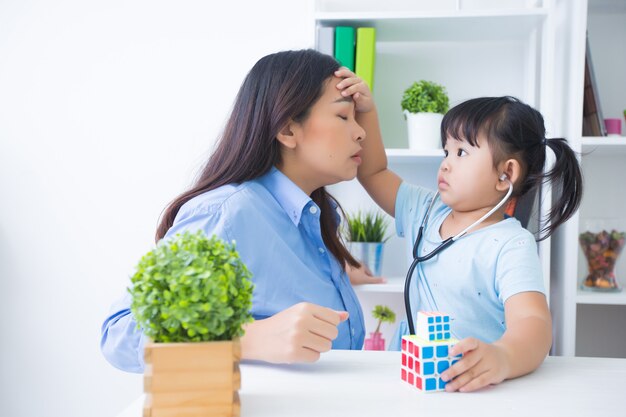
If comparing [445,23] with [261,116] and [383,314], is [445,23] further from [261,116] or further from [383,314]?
[383,314]

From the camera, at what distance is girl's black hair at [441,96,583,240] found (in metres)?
1.40

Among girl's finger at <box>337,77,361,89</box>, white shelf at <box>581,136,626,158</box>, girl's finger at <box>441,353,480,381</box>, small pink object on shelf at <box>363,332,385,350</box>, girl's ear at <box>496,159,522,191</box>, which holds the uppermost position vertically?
girl's finger at <box>337,77,361,89</box>

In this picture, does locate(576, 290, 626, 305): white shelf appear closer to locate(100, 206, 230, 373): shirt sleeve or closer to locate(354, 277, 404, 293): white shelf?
locate(354, 277, 404, 293): white shelf

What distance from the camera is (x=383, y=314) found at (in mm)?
2139

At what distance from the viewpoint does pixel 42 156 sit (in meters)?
2.45

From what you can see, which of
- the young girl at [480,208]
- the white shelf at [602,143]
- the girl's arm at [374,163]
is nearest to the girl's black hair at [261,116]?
the young girl at [480,208]

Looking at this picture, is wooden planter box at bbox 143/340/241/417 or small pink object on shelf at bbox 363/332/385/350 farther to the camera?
small pink object on shelf at bbox 363/332/385/350

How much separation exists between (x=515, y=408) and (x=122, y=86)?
2123 mm

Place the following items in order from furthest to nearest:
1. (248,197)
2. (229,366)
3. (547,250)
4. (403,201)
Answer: (547,250) → (403,201) → (248,197) → (229,366)

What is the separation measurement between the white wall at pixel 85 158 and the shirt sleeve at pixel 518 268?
142 centimetres

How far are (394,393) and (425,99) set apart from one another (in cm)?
134

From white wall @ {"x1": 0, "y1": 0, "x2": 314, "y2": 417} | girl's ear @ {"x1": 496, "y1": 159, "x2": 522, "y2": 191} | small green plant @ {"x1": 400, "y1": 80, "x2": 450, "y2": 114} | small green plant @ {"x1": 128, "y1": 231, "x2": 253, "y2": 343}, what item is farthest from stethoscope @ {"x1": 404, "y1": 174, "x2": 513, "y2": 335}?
white wall @ {"x1": 0, "y1": 0, "x2": 314, "y2": 417}

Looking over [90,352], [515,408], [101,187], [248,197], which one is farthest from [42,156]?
[515,408]

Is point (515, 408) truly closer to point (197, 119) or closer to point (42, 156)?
point (197, 119)
